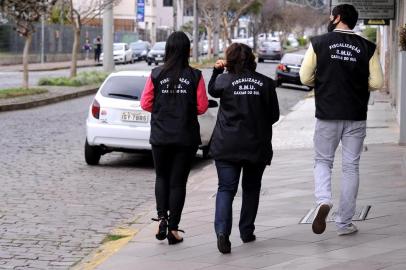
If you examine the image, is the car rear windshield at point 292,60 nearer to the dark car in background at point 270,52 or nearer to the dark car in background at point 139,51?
the dark car in background at point 270,52

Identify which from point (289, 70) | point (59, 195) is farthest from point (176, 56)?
point (289, 70)

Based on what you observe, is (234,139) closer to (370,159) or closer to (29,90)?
(370,159)

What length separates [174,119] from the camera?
7.80 meters

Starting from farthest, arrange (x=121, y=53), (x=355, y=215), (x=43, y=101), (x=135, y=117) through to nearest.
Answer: (x=121, y=53) → (x=43, y=101) → (x=135, y=117) → (x=355, y=215)

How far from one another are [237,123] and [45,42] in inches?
2172

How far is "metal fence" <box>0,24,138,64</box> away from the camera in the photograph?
55.3m

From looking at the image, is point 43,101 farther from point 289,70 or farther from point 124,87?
point 124,87

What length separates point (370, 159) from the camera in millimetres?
13781

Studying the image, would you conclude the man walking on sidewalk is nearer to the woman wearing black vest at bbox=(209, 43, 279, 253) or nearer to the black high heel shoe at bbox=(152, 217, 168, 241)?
the woman wearing black vest at bbox=(209, 43, 279, 253)

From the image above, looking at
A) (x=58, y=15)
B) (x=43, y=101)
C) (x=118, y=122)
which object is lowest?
(x=43, y=101)

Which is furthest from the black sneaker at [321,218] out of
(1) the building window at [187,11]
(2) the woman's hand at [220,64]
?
(1) the building window at [187,11]

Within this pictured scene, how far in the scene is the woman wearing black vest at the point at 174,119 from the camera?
781cm

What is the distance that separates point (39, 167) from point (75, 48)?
21.4 meters

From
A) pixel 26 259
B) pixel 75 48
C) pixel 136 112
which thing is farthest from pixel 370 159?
pixel 75 48
